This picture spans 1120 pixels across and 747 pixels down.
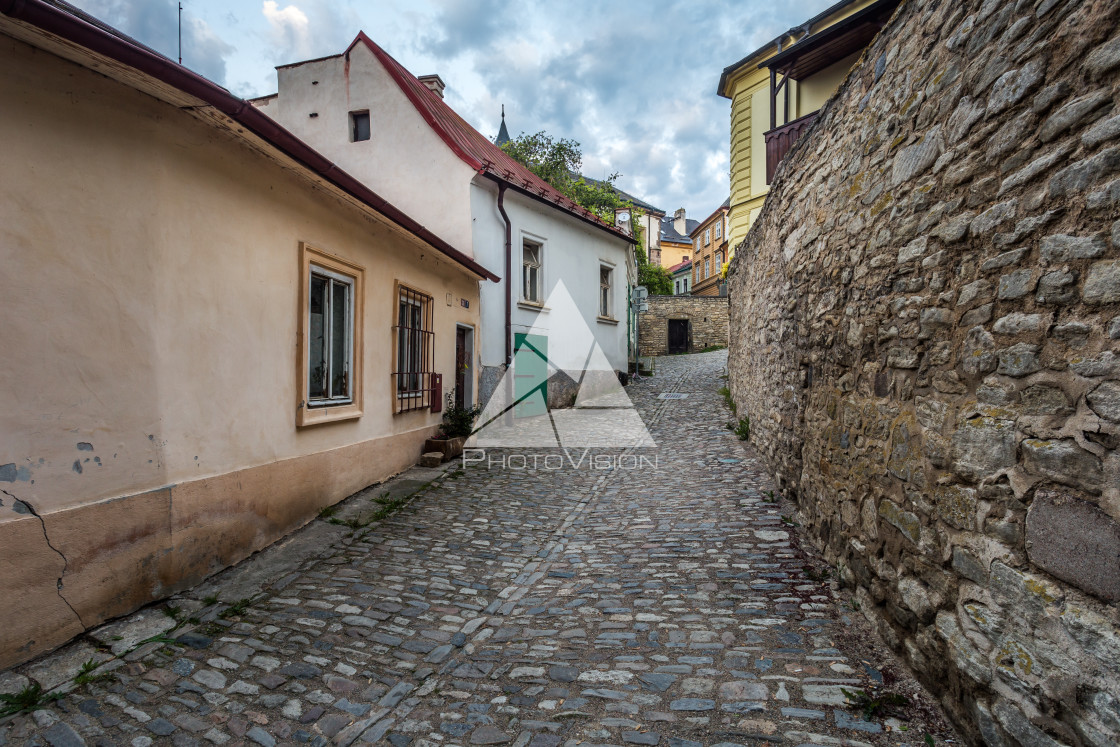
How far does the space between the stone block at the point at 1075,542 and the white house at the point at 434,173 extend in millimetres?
9327

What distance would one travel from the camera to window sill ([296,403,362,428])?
17.4 ft

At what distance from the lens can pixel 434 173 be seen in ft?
37.8

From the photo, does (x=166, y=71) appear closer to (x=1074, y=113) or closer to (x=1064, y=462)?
(x=1074, y=113)

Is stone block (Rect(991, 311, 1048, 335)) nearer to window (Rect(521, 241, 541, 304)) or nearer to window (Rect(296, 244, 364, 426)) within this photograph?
window (Rect(296, 244, 364, 426))

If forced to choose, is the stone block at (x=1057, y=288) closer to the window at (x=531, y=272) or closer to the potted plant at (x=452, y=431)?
the potted plant at (x=452, y=431)

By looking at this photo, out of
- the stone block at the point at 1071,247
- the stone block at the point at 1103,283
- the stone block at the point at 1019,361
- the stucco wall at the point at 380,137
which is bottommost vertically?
the stone block at the point at 1019,361

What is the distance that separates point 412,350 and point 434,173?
509 centimetres

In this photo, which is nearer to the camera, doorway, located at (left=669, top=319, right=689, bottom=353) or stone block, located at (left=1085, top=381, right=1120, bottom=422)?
stone block, located at (left=1085, top=381, right=1120, bottom=422)

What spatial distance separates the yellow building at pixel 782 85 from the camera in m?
11.2

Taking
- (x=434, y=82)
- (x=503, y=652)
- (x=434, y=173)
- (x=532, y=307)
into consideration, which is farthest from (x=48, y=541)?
(x=434, y=82)

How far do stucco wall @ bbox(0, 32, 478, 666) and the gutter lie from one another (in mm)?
377

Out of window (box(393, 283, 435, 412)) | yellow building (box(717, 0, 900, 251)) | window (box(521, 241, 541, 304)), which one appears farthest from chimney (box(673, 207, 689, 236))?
window (box(393, 283, 435, 412))

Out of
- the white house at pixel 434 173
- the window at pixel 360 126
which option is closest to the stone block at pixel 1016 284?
the white house at pixel 434 173

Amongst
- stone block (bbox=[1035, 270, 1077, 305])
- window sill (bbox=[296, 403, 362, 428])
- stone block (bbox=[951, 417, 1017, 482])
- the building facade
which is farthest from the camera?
the building facade
